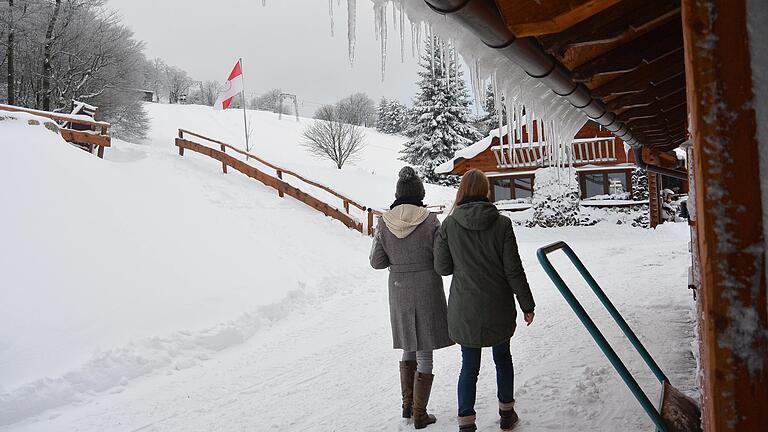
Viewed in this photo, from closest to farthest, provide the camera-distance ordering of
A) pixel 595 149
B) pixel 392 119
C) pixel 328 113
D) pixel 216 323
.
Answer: pixel 216 323, pixel 595 149, pixel 328 113, pixel 392 119

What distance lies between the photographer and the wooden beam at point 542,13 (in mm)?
1806

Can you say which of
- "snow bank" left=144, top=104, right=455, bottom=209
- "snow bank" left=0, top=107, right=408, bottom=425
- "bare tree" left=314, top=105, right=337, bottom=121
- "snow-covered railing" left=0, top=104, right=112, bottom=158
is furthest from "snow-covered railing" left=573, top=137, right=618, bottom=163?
"bare tree" left=314, top=105, right=337, bottom=121

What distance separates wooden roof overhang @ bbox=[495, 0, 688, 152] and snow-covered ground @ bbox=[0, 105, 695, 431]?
2276 millimetres

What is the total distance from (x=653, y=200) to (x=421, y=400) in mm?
16444

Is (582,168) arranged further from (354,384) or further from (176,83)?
(176,83)

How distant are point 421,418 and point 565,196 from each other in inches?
667

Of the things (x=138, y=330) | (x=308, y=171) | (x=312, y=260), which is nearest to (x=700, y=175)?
(x=138, y=330)

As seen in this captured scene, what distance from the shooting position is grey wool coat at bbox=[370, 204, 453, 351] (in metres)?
3.49

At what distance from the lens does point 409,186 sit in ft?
11.9

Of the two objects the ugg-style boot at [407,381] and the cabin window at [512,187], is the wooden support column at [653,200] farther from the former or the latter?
the ugg-style boot at [407,381]

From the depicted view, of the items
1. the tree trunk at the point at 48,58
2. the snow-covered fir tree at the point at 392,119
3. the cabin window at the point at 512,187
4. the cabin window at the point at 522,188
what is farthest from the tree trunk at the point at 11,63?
the snow-covered fir tree at the point at 392,119

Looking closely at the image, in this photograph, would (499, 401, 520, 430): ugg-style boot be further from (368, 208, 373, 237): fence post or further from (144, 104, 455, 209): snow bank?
(144, 104, 455, 209): snow bank

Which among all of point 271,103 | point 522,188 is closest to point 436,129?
point 522,188

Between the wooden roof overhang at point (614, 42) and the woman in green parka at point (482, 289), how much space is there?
996mm
